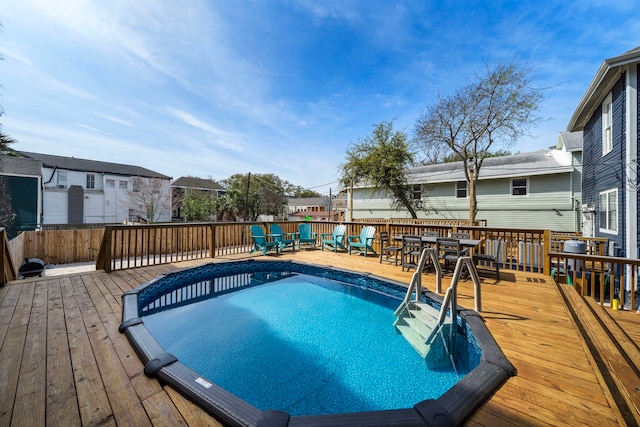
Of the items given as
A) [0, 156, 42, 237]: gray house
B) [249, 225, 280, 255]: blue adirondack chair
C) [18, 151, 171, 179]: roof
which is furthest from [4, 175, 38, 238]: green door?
[249, 225, 280, 255]: blue adirondack chair

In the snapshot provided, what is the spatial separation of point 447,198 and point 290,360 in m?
14.4

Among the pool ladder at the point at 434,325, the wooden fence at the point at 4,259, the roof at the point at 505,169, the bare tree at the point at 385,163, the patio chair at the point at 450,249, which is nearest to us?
the pool ladder at the point at 434,325

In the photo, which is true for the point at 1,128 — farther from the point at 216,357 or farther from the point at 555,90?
the point at 555,90

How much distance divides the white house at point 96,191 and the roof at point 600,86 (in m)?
26.7

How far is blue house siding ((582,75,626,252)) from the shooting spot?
6562 millimetres

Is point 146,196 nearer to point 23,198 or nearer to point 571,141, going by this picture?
point 23,198

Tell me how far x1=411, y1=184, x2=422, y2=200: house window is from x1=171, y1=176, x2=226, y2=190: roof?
21197 millimetres

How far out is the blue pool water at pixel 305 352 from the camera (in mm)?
2293

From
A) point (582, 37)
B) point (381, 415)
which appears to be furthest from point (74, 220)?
point (582, 37)

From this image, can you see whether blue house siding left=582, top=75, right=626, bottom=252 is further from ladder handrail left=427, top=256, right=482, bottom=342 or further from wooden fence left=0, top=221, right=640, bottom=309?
ladder handrail left=427, top=256, right=482, bottom=342

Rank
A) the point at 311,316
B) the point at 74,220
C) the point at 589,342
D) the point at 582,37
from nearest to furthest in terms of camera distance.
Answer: the point at 589,342 < the point at 311,316 < the point at 582,37 < the point at 74,220

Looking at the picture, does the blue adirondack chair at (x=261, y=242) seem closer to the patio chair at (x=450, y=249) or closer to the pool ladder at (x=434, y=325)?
the patio chair at (x=450, y=249)

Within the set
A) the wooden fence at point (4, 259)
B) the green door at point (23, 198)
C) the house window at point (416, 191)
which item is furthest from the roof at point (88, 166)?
the house window at point (416, 191)

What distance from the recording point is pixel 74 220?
66.0ft
